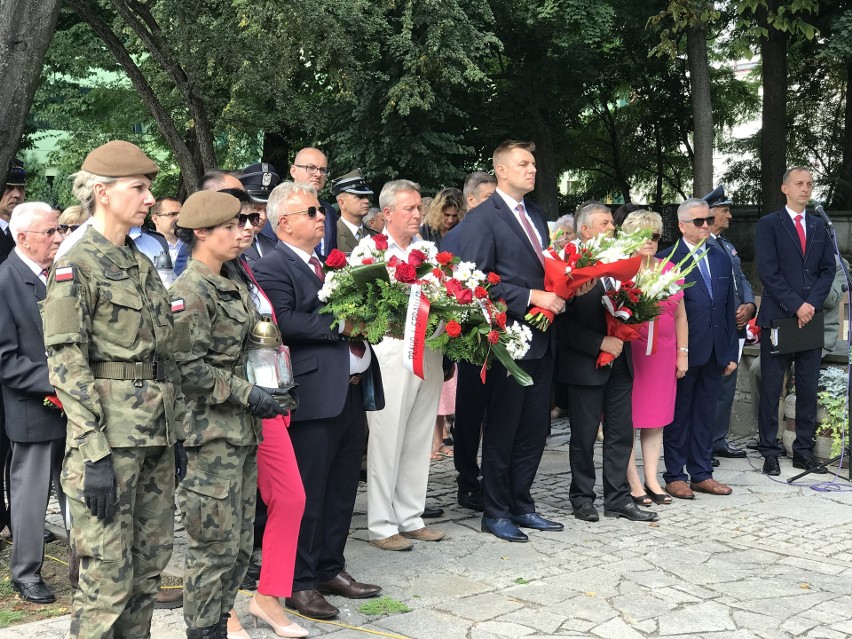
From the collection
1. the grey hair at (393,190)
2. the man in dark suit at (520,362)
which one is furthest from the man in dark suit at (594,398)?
the grey hair at (393,190)

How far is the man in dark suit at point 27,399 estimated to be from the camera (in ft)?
18.4

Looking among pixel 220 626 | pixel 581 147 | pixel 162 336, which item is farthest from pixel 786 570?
pixel 581 147

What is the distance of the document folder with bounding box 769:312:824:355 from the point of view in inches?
352

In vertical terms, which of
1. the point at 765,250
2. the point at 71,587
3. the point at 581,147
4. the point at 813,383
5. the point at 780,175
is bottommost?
the point at 71,587

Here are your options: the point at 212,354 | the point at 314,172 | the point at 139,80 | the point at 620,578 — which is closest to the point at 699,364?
the point at 620,578

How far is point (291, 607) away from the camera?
17.7 feet

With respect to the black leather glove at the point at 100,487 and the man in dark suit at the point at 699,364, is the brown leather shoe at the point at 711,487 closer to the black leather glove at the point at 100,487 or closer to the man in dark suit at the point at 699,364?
the man in dark suit at the point at 699,364

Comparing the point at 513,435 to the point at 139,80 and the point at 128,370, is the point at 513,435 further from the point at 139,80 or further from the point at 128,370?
the point at 139,80

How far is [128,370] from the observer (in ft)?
13.1

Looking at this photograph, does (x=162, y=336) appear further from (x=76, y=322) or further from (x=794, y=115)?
(x=794, y=115)

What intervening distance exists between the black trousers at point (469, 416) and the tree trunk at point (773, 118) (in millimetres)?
12703

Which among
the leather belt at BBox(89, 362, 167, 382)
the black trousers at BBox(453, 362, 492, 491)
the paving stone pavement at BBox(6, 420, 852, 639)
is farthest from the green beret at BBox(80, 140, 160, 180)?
the black trousers at BBox(453, 362, 492, 491)

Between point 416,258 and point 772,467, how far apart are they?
4608 mm

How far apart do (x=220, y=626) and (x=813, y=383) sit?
6164mm
